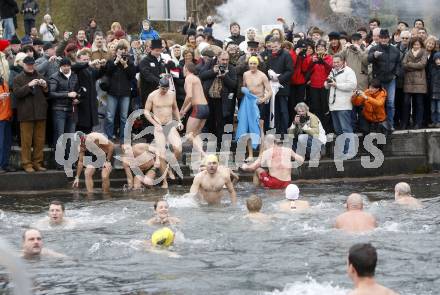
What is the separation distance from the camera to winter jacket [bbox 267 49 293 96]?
1900 centimetres

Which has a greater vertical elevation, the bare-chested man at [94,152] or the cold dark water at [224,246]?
the bare-chested man at [94,152]

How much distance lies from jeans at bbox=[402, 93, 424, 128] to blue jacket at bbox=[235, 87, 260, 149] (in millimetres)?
3289

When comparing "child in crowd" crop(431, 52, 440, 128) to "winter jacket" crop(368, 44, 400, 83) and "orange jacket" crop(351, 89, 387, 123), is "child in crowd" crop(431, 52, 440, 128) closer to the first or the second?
"winter jacket" crop(368, 44, 400, 83)

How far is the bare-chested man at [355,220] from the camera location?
13.7 m

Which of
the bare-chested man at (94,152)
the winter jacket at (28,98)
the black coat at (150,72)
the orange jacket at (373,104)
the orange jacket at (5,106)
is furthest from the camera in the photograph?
the orange jacket at (373,104)

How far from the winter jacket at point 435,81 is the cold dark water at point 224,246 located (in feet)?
9.35

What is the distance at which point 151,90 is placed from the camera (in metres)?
18.9

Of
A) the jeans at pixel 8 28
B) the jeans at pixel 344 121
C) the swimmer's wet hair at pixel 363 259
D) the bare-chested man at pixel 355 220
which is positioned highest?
the jeans at pixel 8 28

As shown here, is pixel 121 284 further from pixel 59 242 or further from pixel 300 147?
pixel 300 147

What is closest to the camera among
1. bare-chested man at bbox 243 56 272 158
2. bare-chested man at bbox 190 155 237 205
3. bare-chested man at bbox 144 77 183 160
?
bare-chested man at bbox 190 155 237 205

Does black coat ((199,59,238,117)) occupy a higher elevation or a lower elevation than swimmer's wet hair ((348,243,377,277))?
higher

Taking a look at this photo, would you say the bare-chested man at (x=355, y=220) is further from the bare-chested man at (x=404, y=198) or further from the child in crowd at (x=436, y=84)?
the child in crowd at (x=436, y=84)

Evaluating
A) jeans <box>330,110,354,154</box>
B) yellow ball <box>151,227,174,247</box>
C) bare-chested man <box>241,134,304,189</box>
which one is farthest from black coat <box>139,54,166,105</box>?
yellow ball <box>151,227,174,247</box>

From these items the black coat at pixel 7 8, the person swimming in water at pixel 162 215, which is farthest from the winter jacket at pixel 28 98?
the black coat at pixel 7 8
